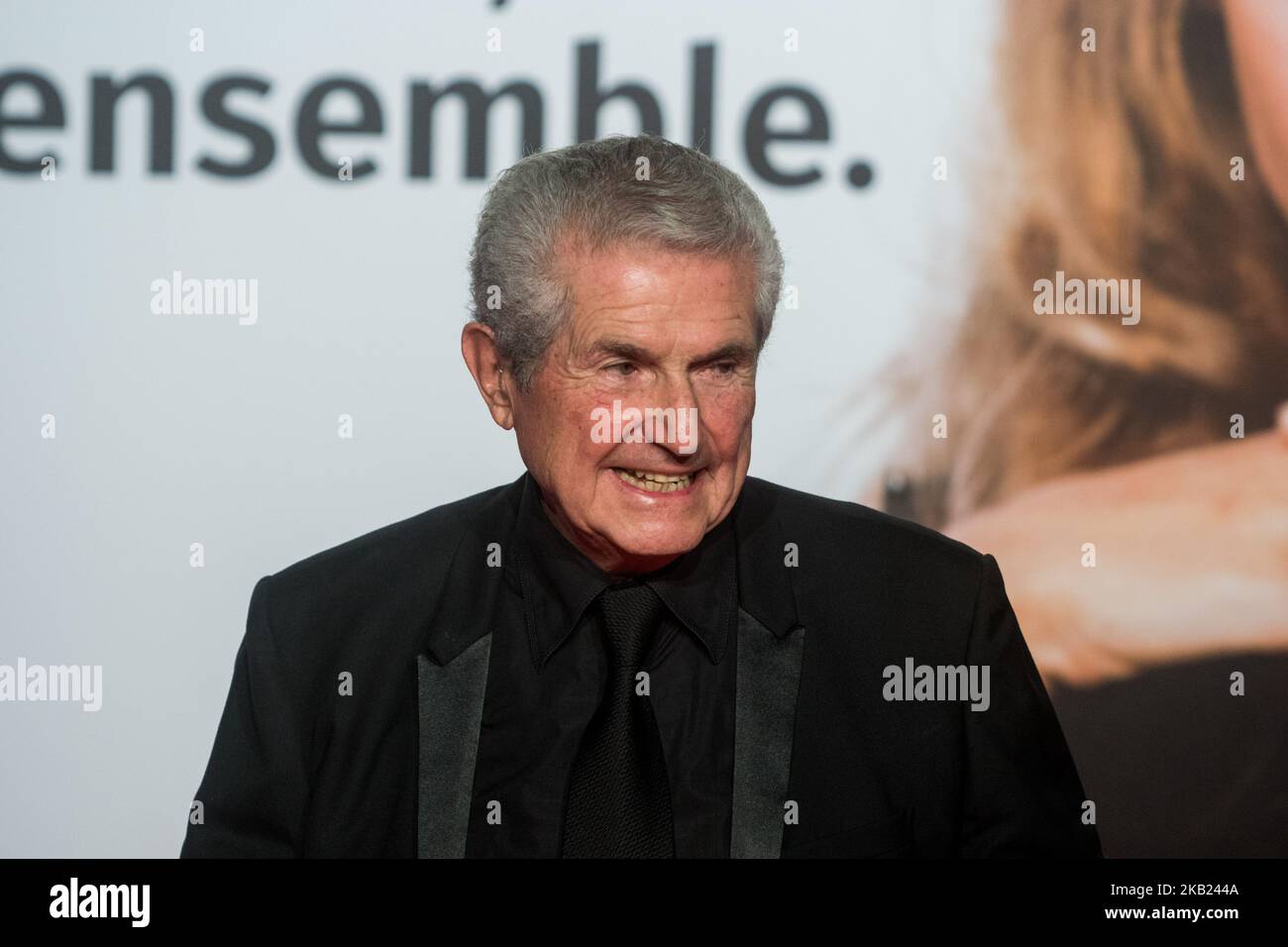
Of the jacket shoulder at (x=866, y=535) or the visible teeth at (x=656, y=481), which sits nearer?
the visible teeth at (x=656, y=481)

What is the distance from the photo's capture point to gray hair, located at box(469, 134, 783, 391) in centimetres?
166

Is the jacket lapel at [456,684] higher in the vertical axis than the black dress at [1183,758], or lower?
higher

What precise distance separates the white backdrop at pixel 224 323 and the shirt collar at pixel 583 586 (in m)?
0.62

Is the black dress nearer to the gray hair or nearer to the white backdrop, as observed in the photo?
the white backdrop

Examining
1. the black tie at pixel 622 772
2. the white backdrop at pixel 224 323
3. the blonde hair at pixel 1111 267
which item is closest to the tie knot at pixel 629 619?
the black tie at pixel 622 772

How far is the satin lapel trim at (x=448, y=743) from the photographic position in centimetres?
169

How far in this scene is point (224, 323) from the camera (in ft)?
7.89

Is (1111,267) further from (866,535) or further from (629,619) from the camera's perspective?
(629,619)

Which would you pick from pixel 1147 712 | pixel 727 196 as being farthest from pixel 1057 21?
pixel 1147 712

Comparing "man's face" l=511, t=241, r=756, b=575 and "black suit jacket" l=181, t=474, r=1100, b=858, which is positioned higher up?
"man's face" l=511, t=241, r=756, b=575

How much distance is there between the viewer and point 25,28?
238cm

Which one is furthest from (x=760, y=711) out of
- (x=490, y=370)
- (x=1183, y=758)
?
(x=1183, y=758)

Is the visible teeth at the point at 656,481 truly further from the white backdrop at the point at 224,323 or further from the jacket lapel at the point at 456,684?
the white backdrop at the point at 224,323

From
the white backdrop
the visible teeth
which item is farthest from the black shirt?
the white backdrop
